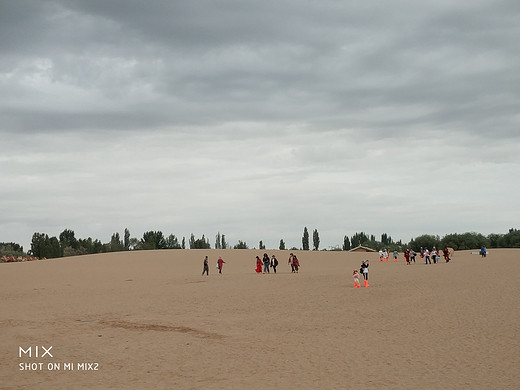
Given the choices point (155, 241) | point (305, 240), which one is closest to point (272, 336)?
point (155, 241)

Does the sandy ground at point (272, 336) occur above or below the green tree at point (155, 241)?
below

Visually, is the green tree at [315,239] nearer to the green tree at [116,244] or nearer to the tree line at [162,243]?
the tree line at [162,243]

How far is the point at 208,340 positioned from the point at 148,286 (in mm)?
24297

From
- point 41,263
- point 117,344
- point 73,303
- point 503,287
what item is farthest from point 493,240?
point 117,344

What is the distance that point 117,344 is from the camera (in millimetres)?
20922

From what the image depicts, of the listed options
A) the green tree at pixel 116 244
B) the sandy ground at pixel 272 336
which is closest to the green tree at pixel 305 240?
the green tree at pixel 116 244

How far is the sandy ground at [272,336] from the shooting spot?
15.9 m

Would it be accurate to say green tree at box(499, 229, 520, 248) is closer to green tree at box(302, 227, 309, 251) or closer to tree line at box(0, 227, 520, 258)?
tree line at box(0, 227, 520, 258)

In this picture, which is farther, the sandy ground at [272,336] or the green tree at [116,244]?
the green tree at [116,244]

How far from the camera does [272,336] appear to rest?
2206cm

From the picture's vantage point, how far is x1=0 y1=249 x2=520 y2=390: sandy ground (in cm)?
1588

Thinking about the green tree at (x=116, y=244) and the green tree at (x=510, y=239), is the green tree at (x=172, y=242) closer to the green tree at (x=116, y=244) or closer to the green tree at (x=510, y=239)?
the green tree at (x=116, y=244)

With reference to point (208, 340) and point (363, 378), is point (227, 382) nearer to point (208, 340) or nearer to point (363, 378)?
point (363, 378)

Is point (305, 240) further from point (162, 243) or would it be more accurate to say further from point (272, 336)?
point (272, 336)
